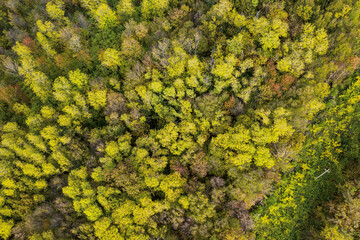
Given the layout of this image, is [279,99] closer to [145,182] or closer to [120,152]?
[145,182]

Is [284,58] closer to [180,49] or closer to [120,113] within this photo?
[180,49]

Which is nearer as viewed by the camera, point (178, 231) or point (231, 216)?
point (231, 216)

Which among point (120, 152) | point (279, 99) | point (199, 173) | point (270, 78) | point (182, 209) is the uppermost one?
point (120, 152)

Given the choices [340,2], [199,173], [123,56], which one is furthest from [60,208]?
[340,2]

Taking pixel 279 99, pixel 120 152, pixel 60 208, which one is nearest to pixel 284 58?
pixel 279 99

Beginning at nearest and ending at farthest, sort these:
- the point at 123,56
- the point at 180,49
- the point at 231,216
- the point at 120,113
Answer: the point at 231,216, the point at 180,49, the point at 120,113, the point at 123,56

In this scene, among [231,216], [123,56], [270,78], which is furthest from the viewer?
[123,56]

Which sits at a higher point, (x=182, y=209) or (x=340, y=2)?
(x=340, y=2)
